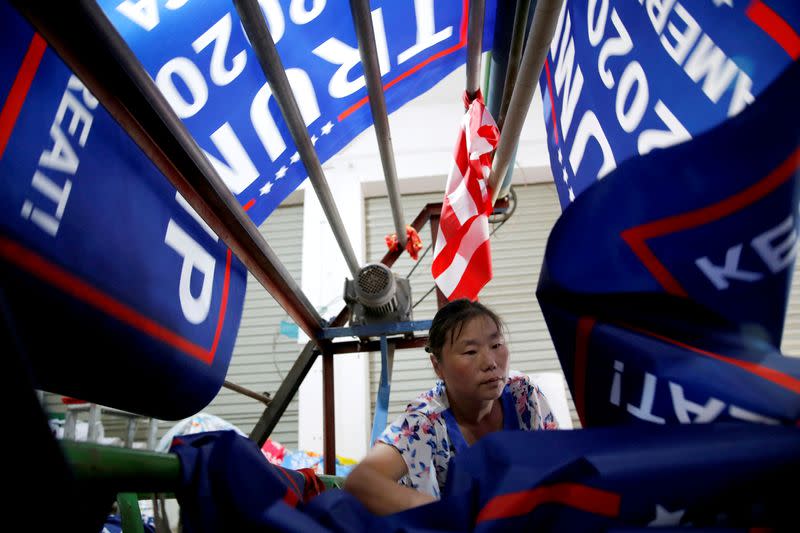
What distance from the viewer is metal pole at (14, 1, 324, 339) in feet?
1.51

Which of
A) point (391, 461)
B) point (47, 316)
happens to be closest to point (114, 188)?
point (47, 316)

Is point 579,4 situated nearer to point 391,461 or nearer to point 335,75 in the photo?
point 335,75

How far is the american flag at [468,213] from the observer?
115cm

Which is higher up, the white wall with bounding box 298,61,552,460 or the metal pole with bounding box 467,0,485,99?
the white wall with bounding box 298,61,552,460

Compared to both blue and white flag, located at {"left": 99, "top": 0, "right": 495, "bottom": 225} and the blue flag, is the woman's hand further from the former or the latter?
blue and white flag, located at {"left": 99, "top": 0, "right": 495, "bottom": 225}

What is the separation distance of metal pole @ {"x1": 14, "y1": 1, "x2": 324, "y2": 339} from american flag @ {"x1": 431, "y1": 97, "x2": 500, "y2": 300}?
510mm

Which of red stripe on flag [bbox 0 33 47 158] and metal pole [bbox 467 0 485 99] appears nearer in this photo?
red stripe on flag [bbox 0 33 47 158]

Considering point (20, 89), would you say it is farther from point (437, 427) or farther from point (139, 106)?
point (437, 427)

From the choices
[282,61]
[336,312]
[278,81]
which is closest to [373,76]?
[278,81]

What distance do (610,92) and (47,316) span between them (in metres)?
0.71

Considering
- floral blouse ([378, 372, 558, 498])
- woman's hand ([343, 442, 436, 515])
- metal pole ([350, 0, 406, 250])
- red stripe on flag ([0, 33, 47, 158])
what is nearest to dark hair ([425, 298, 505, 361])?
floral blouse ([378, 372, 558, 498])

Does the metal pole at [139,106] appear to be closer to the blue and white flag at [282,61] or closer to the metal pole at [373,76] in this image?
the blue and white flag at [282,61]

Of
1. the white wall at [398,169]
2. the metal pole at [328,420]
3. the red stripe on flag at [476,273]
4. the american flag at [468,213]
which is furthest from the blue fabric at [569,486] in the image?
the white wall at [398,169]

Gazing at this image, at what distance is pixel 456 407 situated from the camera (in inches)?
39.9
